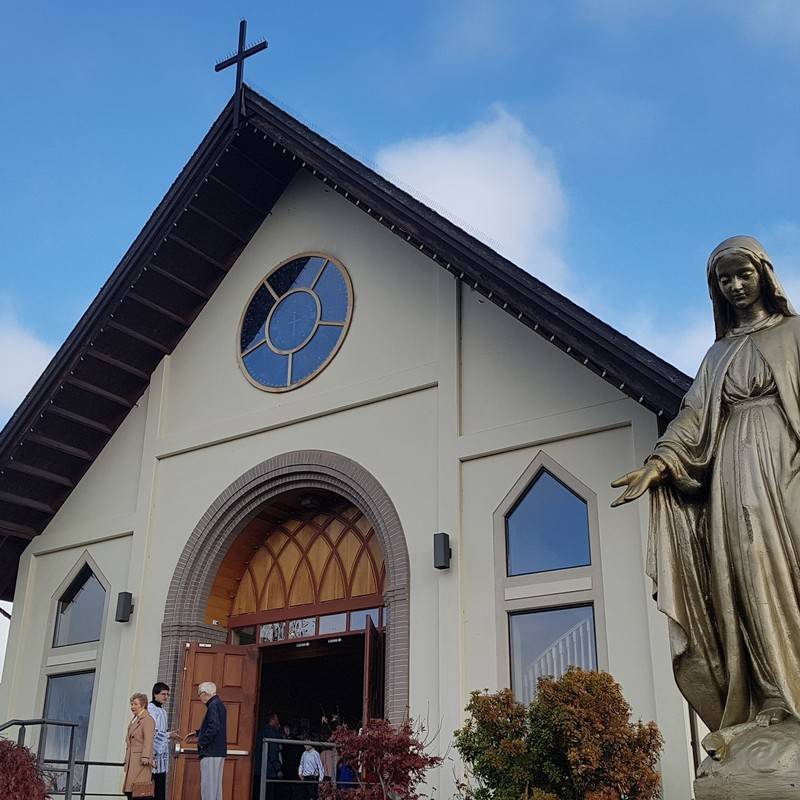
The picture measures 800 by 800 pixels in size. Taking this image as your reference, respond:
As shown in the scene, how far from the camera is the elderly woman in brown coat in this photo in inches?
386

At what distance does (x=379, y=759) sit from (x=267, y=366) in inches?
238

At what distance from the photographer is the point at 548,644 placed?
1016 centimetres

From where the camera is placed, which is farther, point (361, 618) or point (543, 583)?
point (361, 618)

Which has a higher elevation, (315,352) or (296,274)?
(296,274)

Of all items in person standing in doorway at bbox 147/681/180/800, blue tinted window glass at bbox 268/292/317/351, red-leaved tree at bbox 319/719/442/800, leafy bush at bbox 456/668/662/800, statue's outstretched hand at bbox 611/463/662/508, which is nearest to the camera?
statue's outstretched hand at bbox 611/463/662/508

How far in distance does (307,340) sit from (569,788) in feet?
22.1

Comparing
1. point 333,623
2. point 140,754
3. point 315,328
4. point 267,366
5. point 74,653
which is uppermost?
point 315,328

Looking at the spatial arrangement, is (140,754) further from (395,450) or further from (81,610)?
(81,610)

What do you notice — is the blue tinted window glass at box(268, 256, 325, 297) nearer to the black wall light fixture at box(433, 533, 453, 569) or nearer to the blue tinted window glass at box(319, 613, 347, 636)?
the blue tinted window glass at box(319, 613, 347, 636)

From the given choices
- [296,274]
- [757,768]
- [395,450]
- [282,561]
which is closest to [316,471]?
[395,450]

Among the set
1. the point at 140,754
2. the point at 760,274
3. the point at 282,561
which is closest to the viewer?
the point at 760,274

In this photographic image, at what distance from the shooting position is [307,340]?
13242mm

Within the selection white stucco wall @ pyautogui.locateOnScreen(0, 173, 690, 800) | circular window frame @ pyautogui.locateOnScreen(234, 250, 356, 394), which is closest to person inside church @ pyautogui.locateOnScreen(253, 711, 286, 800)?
white stucco wall @ pyautogui.locateOnScreen(0, 173, 690, 800)

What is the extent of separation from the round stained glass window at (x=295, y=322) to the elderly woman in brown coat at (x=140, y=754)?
4481 mm
